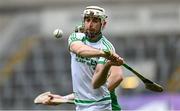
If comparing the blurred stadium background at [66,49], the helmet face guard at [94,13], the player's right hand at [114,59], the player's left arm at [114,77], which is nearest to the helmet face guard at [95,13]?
the helmet face guard at [94,13]

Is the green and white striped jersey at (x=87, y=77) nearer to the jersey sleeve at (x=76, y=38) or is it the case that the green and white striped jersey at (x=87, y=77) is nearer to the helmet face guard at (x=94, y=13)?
the jersey sleeve at (x=76, y=38)

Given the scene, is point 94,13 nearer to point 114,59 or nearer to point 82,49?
point 82,49

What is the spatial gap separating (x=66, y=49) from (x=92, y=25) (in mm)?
8490

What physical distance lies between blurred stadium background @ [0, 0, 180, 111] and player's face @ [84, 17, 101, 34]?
5981mm

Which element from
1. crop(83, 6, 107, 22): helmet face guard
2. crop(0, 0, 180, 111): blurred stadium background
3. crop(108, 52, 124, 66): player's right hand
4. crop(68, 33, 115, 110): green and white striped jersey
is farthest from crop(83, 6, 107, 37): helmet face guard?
crop(0, 0, 180, 111): blurred stadium background

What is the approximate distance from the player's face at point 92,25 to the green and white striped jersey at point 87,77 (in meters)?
0.12

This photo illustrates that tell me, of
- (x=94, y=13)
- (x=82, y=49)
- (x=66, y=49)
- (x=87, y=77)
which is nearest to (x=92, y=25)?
(x=94, y=13)

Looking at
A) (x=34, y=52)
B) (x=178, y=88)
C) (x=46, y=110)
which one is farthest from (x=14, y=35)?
(x=178, y=88)

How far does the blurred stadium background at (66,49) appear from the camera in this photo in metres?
12.9

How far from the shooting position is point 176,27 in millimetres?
14484

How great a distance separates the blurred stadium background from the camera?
510 inches

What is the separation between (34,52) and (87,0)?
6.21 ft

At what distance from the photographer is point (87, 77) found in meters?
5.52

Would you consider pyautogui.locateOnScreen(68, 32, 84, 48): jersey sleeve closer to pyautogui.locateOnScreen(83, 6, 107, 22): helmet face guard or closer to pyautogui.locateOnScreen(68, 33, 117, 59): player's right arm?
pyautogui.locateOnScreen(68, 33, 117, 59): player's right arm
